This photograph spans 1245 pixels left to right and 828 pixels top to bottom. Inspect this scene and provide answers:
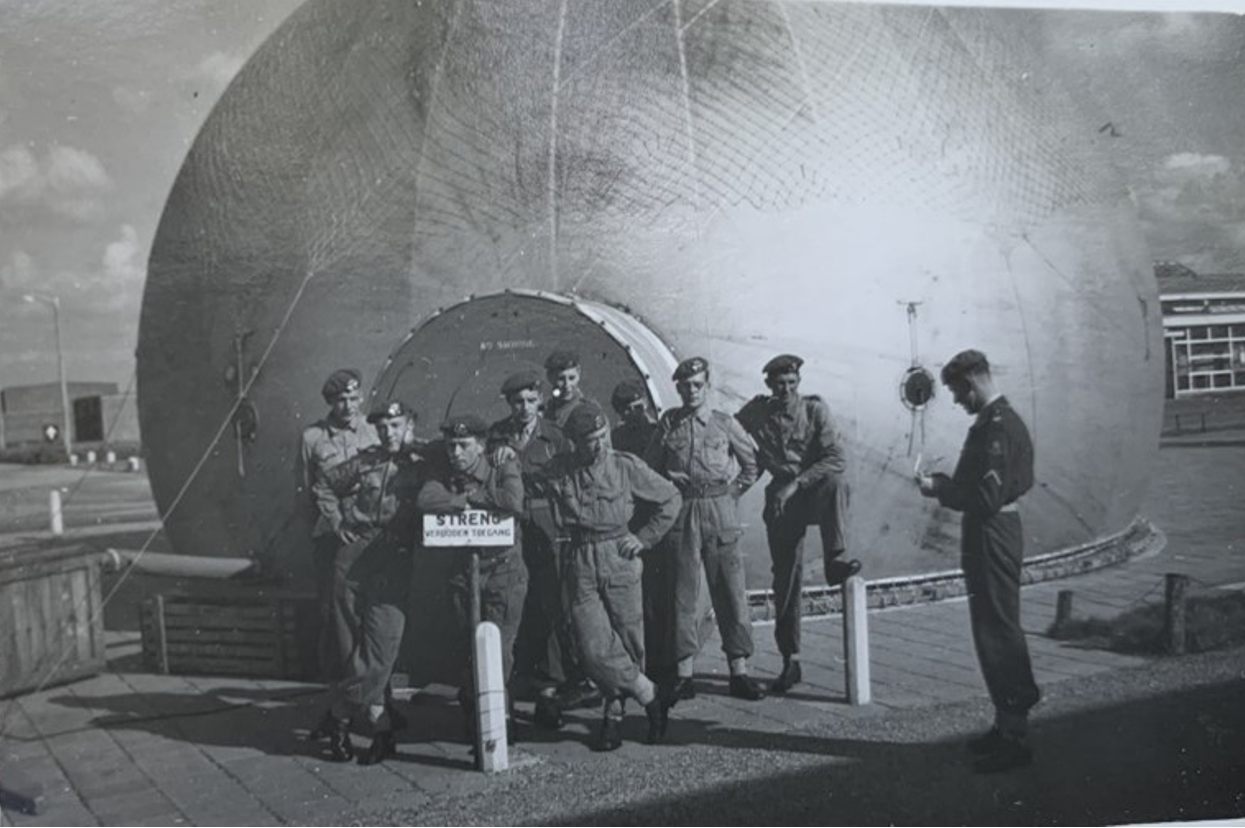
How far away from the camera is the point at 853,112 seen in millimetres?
5273

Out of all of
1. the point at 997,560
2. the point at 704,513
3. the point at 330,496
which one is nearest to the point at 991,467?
the point at 997,560

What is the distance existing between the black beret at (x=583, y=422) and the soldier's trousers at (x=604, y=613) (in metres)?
0.44

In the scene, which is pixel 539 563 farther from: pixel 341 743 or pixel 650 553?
pixel 341 743

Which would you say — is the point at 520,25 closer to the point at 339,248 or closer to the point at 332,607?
the point at 339,248

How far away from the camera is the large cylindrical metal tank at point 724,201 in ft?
17.1

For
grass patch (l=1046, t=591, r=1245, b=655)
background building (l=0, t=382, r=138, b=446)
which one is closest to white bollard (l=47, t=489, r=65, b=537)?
background building (l=0, t=382, r=138, b=446)

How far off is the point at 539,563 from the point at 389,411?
0.89m

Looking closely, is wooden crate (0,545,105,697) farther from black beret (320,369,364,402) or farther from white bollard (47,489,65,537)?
black beret (320,369,364,402)

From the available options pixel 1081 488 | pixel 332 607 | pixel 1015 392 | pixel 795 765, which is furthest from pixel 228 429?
pixel 1081 488

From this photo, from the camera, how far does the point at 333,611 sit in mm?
4566

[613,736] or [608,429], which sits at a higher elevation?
[608,429]

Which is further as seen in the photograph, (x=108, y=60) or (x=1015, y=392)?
(x=1015, y=392)

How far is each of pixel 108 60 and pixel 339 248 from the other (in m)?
1.33

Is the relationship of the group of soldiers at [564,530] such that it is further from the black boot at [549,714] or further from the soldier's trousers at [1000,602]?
the soldier's trousers at [1000,602]
